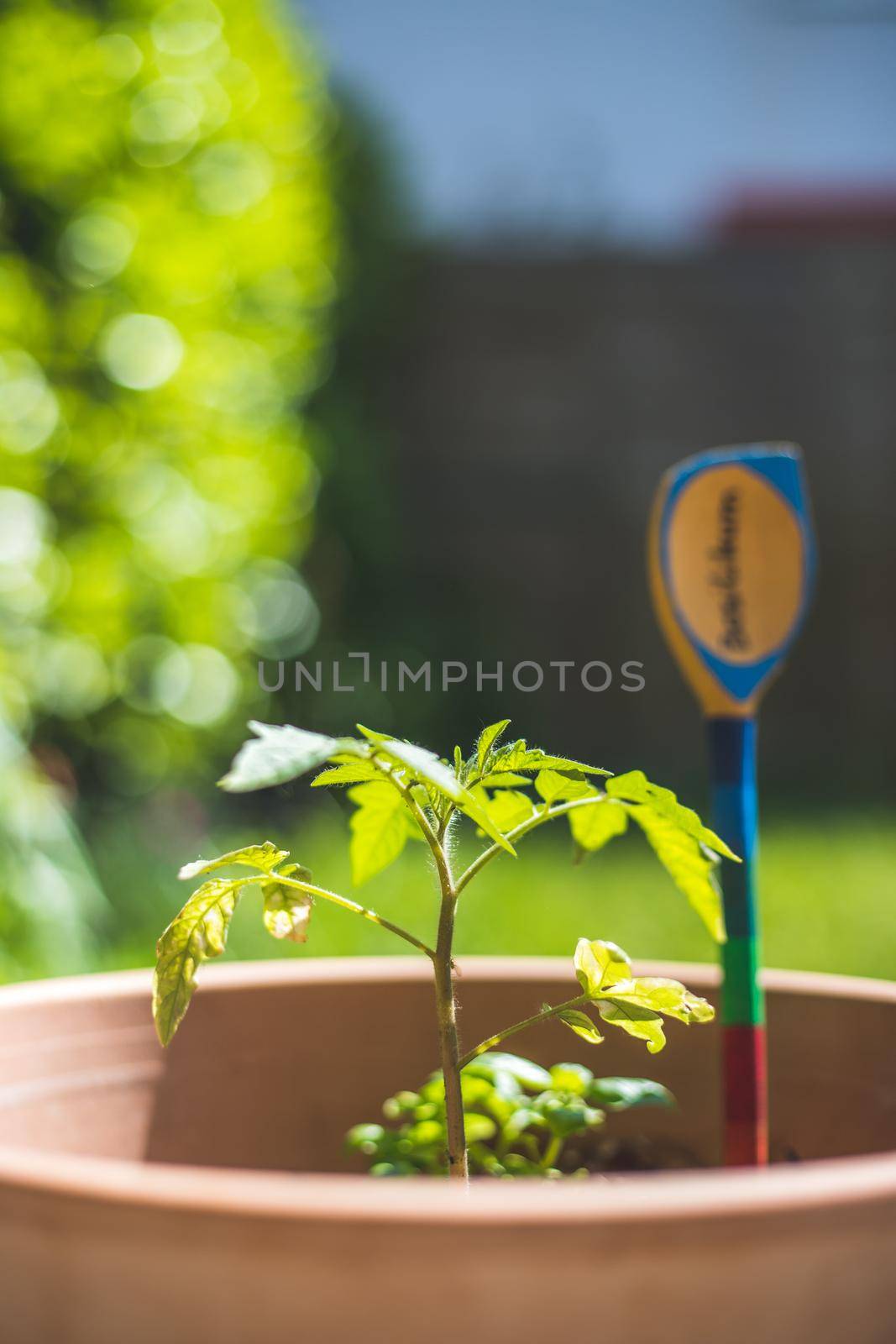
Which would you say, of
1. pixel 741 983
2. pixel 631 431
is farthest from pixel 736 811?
pixel 631 431

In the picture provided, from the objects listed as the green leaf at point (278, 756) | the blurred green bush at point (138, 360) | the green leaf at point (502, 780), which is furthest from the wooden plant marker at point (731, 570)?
the blurred green bush at point (138, 360)

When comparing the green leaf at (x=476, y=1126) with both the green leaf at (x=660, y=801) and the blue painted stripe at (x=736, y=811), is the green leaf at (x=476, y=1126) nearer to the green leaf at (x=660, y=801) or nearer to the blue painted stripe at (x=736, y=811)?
the blue painted stripe at (x=736, y=811)

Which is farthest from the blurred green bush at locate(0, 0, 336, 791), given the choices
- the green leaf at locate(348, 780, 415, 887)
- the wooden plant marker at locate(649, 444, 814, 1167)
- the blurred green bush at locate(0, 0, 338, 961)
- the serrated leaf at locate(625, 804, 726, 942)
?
the serrated leaf at locate(625, 804, 726, 942)

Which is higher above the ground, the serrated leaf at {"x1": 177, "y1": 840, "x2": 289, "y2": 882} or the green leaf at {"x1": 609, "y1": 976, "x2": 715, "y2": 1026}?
the serrated leaf at {"x1": 177, "y1": 840, "x2": 289, "y2": 882}

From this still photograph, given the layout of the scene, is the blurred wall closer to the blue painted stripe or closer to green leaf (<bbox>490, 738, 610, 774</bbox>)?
the blue painted stripe

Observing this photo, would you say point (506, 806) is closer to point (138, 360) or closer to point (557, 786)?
point (557, 786)

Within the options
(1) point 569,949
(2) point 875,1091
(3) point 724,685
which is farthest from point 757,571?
(1) point 569,949

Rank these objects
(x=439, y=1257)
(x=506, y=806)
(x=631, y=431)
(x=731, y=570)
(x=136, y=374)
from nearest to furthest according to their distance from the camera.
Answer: (x=439, y=1257) → (x=506, y=806) → (x=731, y=570) → (x=136, y=374) → (x=631, y=431)

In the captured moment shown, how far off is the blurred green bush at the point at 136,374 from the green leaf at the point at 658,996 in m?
1.42

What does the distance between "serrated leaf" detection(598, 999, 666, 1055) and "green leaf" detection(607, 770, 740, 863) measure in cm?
9

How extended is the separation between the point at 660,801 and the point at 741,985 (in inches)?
8.4

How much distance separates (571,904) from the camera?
2.39 m

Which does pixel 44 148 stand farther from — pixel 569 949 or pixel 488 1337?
pixel 488 1337

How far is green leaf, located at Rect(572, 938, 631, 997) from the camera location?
19.4 inches
